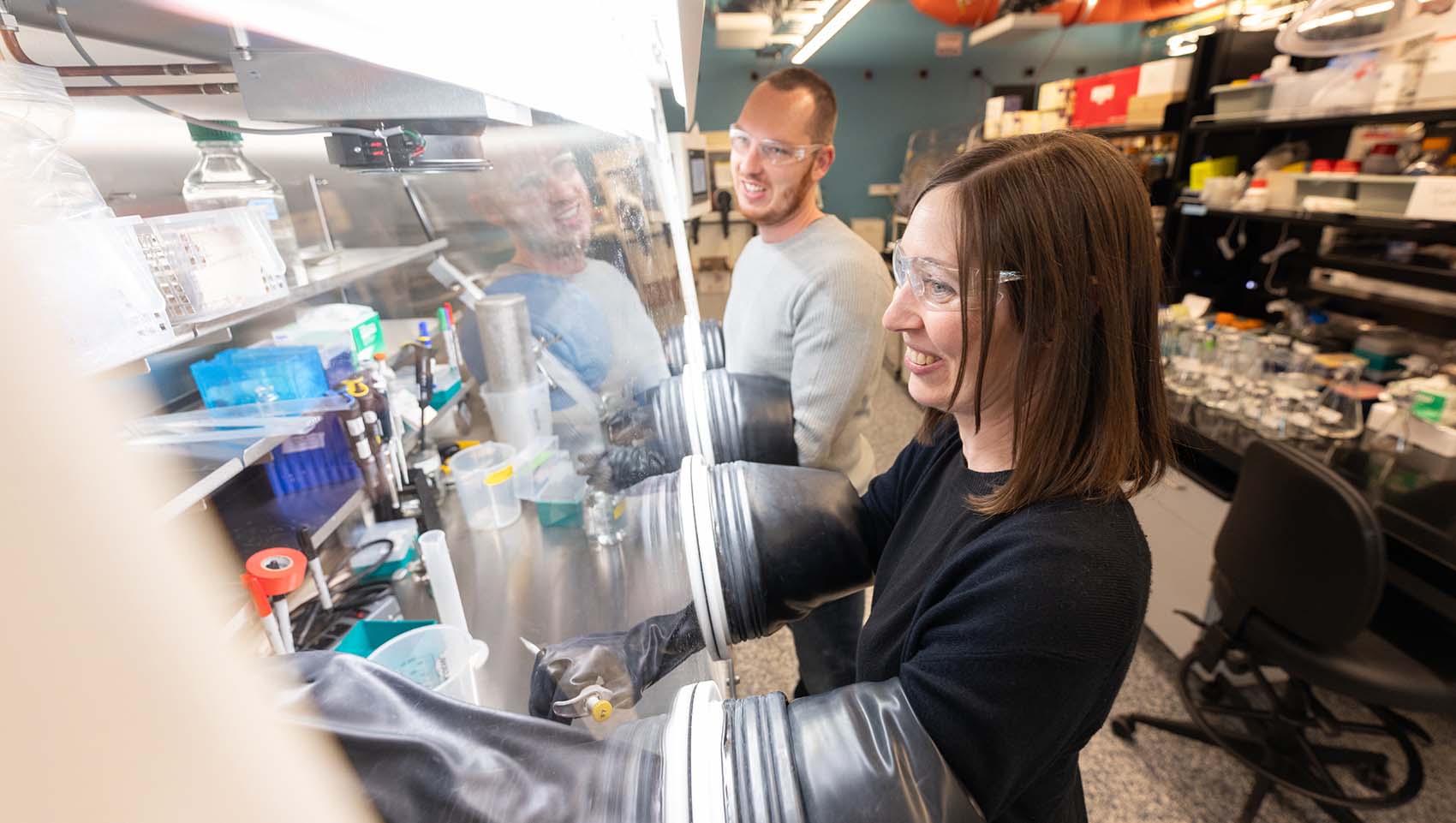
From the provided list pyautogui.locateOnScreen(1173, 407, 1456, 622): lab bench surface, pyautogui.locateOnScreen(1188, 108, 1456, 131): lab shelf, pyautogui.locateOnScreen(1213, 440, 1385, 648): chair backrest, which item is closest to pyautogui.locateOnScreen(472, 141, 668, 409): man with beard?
pyautogui.locateOnScreen(1173, 407, 1456, 622): lab bench surface

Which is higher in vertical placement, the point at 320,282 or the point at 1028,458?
the point at 320,282

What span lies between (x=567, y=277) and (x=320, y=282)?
0.69m

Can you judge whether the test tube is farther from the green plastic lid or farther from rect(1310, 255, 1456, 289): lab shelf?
rect(1310, 255, 1456, 289): lab shelf

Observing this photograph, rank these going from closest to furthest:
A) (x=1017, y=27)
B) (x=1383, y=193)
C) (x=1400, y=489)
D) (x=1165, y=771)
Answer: (x=1400, y=489)
(x=1165, y=771)
(x=1383, y=193)
(x=1017, y=27)

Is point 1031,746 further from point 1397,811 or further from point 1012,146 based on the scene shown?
point 1397,811

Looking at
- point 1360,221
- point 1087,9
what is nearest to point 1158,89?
point 1360,221

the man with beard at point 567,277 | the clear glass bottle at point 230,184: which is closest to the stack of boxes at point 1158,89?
the man with beard at point 567,277

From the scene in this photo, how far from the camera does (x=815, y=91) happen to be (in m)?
1.71

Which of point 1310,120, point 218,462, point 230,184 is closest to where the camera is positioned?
point 218,462

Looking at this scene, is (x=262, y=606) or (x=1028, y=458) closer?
(x=1028, y=458)

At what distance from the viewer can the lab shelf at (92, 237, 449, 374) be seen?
0.85 metres

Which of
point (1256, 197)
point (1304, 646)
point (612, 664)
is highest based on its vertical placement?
point (1256, 197)

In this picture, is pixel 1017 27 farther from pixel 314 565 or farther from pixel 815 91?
pixel 314 565

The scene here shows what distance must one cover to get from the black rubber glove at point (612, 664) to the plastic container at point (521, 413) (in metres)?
0.63
